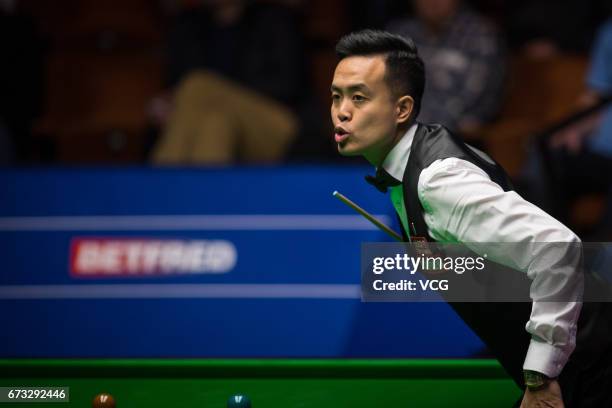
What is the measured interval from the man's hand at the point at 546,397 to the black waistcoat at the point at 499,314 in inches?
10.2

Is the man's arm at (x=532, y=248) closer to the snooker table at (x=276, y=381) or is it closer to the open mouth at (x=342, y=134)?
the open mouth at (x=342, y=134)

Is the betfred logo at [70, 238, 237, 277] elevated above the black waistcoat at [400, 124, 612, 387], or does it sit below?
below

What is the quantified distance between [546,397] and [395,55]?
2.60 ft

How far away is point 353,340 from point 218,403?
1.49m

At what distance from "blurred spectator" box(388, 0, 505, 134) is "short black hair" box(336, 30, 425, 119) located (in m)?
2.80

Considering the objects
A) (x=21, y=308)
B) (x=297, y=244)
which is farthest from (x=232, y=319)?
(x=21, y=308)

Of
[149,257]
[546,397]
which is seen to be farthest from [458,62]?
[546,397]

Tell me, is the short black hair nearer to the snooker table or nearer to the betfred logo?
the snooker table

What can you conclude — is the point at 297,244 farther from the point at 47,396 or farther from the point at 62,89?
the point at 62,89

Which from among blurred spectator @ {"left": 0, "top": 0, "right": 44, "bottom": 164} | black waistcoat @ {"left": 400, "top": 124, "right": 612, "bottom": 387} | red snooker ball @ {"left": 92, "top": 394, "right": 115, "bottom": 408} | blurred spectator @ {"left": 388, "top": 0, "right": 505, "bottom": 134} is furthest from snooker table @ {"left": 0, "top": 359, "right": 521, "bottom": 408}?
blurred spectator @ {"left": 0, "top": 0, "right": 44, "bottom": 164}

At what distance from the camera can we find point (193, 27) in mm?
5523

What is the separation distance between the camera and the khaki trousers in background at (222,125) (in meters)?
4.95

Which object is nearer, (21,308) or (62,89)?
(21,308)

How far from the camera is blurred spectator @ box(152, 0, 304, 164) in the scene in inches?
196
